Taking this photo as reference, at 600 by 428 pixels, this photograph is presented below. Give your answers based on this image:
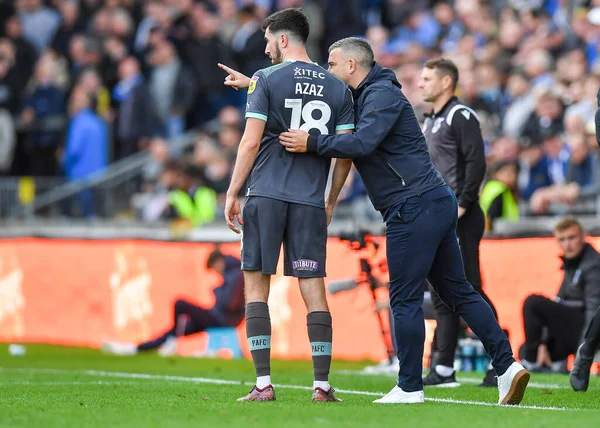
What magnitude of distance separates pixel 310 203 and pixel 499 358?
149cm

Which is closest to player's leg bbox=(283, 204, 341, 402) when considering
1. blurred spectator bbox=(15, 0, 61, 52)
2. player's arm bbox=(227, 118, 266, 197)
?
player's arm bbox=(227, 118, 266, 197)

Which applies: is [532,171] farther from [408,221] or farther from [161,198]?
[408,221]

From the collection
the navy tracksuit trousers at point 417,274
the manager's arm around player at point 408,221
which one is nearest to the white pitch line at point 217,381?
the manager's arm around player at point 408,221

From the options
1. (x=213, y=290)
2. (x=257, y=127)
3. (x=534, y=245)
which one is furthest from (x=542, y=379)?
(x=213, y=290)

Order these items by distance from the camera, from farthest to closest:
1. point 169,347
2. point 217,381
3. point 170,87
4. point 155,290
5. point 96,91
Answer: point 96,91 < point 170,87 < point 155,290 < point 169,347 < point 217,381

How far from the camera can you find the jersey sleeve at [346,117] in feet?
26.3

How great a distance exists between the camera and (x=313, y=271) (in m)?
7.89

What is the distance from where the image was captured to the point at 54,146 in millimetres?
21625

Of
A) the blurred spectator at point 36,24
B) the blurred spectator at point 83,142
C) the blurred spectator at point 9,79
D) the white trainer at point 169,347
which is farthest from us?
the blurred spectator at point 36,24

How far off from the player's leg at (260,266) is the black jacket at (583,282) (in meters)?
4.06

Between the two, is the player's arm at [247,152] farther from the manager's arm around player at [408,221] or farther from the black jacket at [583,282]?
the black jacket at [583,282]

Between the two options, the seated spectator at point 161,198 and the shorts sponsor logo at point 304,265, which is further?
the seated spectator at point 161,198

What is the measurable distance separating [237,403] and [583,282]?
4.62 metres

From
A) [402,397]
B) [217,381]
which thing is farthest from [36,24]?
[402,397]
